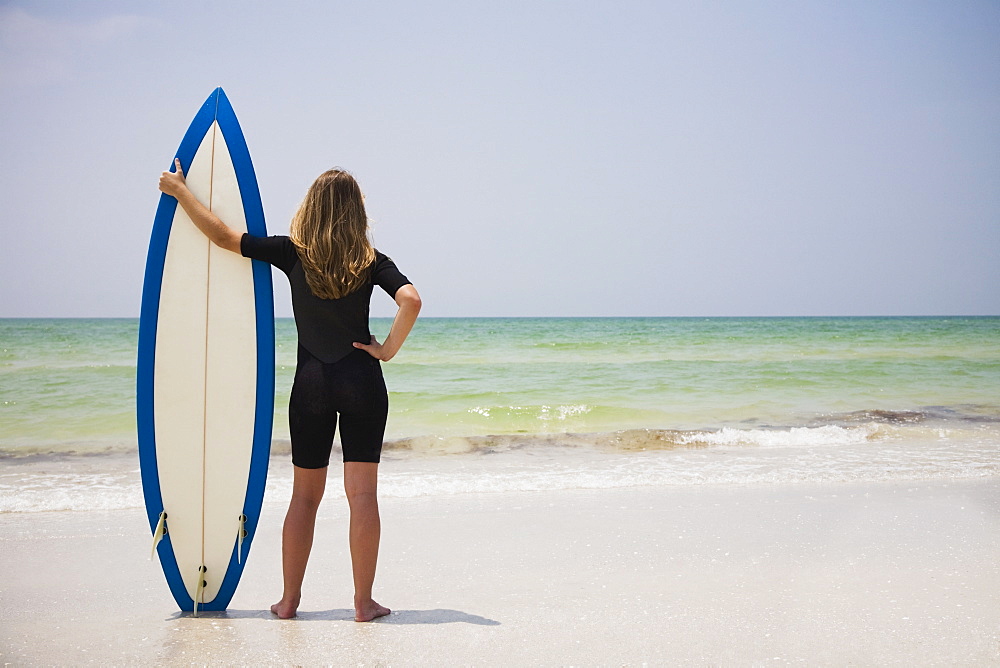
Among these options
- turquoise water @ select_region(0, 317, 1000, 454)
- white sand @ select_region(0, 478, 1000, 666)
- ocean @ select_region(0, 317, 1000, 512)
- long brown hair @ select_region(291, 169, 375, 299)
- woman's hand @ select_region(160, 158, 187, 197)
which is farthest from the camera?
turquoise water @ select_region(0, 317, 1000, 454)

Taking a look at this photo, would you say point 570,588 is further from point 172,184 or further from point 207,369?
point 172,184

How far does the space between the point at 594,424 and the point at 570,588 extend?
5.22 meters

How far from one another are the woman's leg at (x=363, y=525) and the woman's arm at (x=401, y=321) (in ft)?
1.15

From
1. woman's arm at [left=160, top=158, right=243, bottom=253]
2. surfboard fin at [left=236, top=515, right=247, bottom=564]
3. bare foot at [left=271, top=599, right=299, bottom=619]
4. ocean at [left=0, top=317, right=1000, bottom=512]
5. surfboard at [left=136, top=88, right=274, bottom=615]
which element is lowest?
ocean at [left=0, top=317, right=1000, bottom=512]

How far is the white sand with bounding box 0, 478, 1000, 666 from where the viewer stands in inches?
80.7

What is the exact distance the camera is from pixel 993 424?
764 cm

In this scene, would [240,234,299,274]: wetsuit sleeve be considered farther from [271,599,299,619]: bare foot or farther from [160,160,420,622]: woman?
[271,599,299,619]: bare foot

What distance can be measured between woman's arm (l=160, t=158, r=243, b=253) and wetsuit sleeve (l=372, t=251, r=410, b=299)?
1.54 feet

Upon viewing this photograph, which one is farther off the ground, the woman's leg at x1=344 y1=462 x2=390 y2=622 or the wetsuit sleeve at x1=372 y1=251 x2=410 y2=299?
the wetsuit sleeve at x1=372 y1=251 x2=410 y2=299

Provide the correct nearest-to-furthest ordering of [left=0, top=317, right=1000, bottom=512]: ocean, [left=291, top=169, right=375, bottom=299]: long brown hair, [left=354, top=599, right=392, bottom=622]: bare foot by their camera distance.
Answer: [left=291, top=169, right=375, bottom=299]: long brown hair, [left=354, top=599, right=392, bottom=622]: bare foot, [left=0, top=317, right=1000, bottom=512]: ocean

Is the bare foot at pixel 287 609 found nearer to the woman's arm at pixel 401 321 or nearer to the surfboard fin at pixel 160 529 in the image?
the surfboard fin at pixel 160 529

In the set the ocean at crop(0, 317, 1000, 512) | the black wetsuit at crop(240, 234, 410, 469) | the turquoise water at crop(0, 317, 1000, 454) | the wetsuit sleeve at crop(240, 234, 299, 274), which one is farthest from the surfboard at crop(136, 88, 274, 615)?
the turquoise water at crop(0, 317, 1000, 454)

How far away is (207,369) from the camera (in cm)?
249

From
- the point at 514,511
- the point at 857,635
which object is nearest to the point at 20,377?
the point at 514,511
